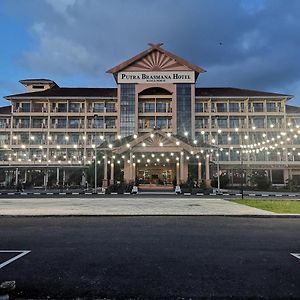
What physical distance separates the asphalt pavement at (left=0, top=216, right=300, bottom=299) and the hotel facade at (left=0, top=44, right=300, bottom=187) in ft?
158

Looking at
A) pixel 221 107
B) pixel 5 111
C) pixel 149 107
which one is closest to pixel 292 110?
pixel 221 107

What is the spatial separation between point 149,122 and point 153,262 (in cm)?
5791

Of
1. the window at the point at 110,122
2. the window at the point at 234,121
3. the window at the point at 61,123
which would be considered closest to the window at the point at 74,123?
the window at the point at 61,123

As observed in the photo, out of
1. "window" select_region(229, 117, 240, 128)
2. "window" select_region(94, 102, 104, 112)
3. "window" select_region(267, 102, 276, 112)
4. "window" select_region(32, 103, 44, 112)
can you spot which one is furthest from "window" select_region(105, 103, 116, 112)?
"window" select_region(267, 102, 276, 112)

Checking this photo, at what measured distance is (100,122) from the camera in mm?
65250

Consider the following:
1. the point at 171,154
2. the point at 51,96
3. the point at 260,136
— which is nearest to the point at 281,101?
the point at 260,136

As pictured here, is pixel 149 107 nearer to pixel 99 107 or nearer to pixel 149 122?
pixel 149 122

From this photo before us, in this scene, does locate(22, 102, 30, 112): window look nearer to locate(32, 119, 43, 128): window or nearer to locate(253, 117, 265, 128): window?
locate(32, 119, 43, 128): window

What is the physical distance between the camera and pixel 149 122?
2504 inches

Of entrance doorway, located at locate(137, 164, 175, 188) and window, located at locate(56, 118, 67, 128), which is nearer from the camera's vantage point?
entrance doorway, located at locate(137, 164, 175, 188)

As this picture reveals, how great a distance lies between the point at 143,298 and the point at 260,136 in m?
63.6

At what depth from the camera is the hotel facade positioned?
2392 inches

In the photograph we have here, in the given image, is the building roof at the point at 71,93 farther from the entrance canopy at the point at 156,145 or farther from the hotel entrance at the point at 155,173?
the entrance canopy at the point at 156,145

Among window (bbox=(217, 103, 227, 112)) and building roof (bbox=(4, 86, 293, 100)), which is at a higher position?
building roof (bbox=(4, 86, 293, 100))
